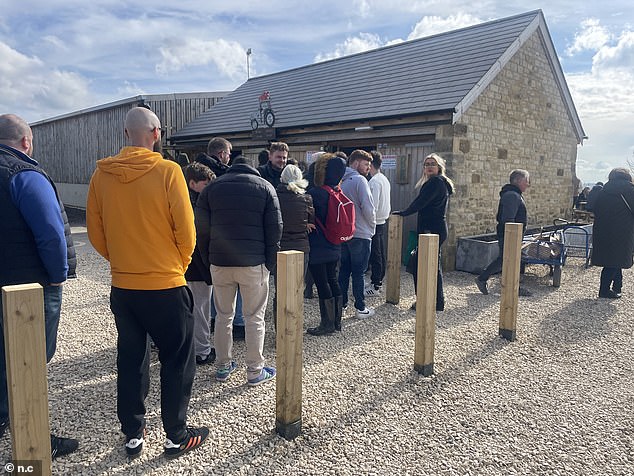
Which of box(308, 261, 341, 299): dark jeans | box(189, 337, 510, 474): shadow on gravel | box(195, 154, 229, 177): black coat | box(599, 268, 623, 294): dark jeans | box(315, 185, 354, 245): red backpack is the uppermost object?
box(195, 154, 229, 177): black coat

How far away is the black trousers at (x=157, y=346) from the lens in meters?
2.60

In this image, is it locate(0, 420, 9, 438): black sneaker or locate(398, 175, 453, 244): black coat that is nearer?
locate(0, 420, 9, 438): black sneaker

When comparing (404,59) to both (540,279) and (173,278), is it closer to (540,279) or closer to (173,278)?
(540,279)

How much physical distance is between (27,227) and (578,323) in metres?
5.95

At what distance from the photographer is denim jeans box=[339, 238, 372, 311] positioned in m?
5.67

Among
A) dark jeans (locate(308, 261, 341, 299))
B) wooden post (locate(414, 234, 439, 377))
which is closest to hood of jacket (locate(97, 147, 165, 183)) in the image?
wooden post (locate(414, 234, 439, 377))

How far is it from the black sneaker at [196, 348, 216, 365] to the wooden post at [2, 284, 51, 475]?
6.86 feet

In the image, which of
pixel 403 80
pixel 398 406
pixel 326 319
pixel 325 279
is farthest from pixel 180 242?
pixel 403 80

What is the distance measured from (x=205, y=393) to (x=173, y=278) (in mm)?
1466

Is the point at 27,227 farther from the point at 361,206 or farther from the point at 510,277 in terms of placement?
the point at 510,277

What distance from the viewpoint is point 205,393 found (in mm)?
3676

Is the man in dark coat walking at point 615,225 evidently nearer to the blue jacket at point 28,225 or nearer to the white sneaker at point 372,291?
the white sneaker at point 372,291

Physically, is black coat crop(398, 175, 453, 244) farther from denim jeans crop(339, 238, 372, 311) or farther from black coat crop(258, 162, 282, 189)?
black coat crop(258, 162, 282, 189)

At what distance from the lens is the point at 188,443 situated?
9.47 ft
